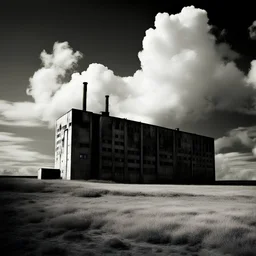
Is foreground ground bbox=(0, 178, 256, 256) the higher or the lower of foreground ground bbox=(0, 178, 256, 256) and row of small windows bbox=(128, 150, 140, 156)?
the lower

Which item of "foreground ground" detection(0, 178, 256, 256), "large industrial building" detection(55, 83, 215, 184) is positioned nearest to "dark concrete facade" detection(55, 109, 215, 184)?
"large industrial building" detection(55, 83, 215, 184)

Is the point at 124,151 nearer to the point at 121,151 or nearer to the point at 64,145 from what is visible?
the point at 121,151

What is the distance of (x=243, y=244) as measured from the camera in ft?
15.7

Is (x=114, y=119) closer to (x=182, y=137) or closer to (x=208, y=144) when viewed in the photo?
(x=182, y=137)

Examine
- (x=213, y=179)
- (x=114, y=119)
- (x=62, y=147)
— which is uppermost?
(x=114, y=119)

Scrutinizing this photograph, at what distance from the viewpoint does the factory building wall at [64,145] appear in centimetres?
3056

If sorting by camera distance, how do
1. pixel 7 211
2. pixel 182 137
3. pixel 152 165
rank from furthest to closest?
pixel 182 137 → pixel 152 165 → pixel 7 211

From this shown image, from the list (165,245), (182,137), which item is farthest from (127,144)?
(165,245)

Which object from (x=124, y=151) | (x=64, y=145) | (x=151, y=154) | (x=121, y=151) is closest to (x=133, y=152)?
(x=124, y=151)

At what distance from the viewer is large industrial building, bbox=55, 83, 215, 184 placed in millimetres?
30906

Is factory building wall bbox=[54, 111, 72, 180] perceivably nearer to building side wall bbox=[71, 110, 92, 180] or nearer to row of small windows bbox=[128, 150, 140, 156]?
building side wall bbox=[71, 110, 92, 180]

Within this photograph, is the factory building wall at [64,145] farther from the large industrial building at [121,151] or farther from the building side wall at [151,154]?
the building side wall at [151,154]

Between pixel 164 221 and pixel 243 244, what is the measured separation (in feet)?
5.71

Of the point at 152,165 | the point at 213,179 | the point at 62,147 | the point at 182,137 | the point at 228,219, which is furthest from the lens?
the point at 213,179
